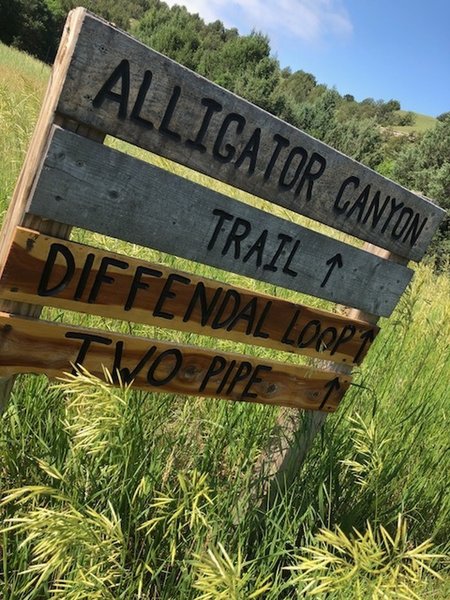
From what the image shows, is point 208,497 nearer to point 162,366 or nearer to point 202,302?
point 162,366

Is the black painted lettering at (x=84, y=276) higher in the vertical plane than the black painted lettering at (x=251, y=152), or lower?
lower

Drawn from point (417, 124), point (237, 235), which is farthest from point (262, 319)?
point (417, 124)

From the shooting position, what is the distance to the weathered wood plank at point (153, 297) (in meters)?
1.24

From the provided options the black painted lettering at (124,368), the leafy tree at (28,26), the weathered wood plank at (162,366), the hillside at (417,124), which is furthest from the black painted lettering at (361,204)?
the hillside at (417,124)

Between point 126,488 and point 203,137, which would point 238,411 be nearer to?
point 126,488

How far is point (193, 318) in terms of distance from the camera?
5.13ft

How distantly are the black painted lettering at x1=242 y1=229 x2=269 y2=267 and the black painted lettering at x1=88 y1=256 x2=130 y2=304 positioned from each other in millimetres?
419

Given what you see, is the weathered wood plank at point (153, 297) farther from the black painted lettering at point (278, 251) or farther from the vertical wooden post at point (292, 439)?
the vertical wooden post at point (292, 439)

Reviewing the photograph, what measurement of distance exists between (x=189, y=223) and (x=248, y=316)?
1.28ft

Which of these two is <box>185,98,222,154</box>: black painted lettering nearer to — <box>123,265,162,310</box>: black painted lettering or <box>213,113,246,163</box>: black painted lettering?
<box>213,113,246,163</box>: black painted lettering

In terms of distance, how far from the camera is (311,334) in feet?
6.25

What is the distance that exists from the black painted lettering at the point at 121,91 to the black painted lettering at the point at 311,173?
64 centimetres

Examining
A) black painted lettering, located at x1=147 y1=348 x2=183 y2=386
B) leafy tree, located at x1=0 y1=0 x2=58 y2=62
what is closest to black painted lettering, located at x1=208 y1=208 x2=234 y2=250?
black painted lettering, located at x1=147 y1=348 x2=183 y2=386

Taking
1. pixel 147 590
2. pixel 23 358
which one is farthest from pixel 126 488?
pixel 23 358
